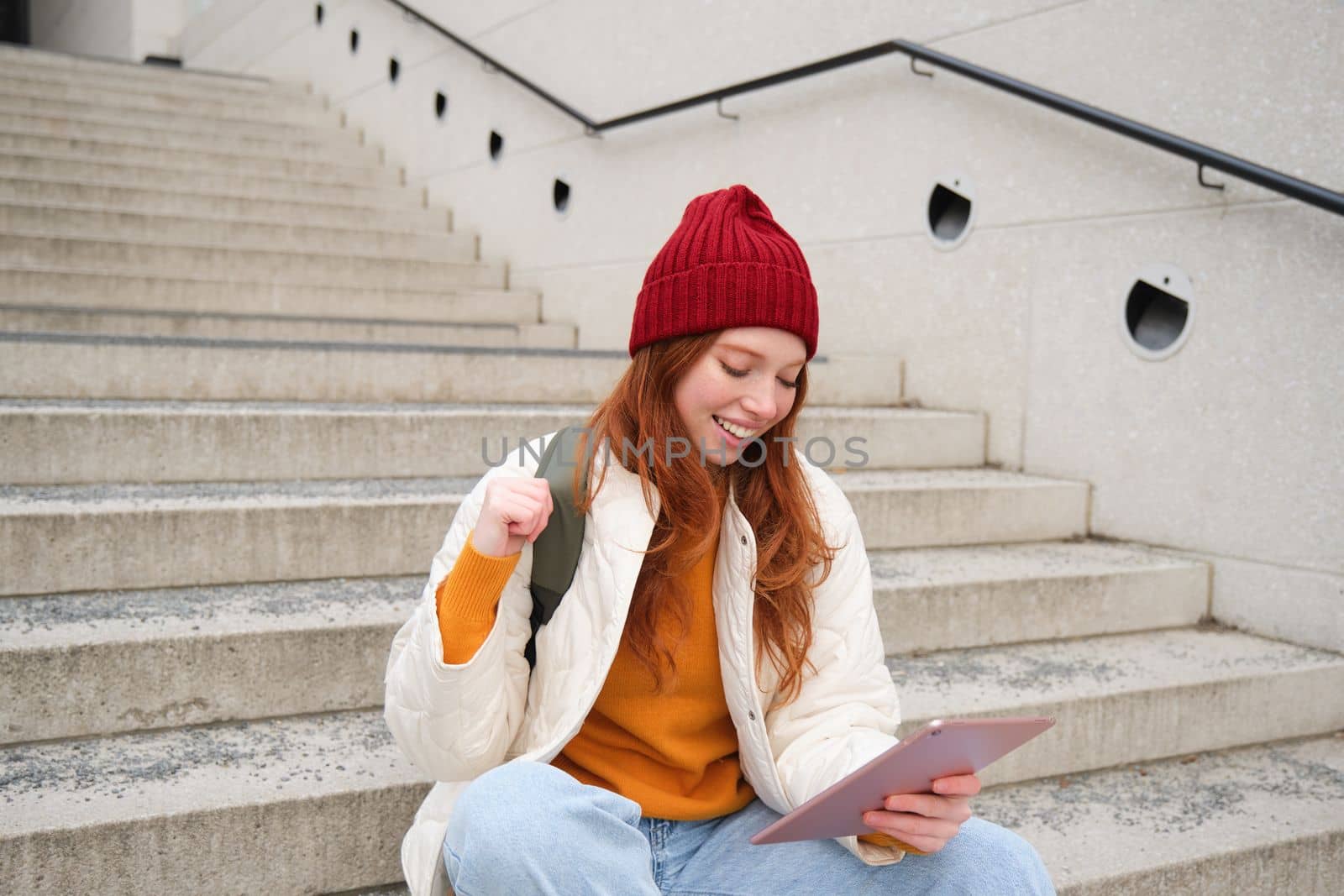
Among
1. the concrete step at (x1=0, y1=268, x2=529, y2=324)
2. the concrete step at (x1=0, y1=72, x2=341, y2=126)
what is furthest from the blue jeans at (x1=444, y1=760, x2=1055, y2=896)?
the concrete step at (x1=0, y1=72, x2=341, y2=126)

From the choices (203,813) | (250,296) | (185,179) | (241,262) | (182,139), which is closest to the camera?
(203,813)

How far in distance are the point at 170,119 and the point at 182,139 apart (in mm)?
530

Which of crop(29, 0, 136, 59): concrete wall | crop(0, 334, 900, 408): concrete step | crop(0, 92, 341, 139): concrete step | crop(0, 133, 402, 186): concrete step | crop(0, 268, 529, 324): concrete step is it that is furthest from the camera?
crop(29, 0, 136, 59): concrete wall

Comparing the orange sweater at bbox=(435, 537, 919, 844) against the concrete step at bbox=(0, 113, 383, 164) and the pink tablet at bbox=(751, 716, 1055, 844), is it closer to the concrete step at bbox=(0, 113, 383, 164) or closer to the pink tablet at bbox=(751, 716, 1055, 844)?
the pink tablet at bbox=(751, 716, 1055, 844)

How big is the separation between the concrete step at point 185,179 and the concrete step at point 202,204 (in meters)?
0.06

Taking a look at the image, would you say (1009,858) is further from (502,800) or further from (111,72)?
(111,72)

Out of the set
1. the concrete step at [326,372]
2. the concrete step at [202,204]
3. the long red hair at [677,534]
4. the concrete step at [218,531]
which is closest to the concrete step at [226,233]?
the concrete step at [202,204]

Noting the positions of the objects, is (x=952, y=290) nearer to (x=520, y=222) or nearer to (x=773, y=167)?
(x=773, y=167)

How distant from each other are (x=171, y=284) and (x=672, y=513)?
3.59 m

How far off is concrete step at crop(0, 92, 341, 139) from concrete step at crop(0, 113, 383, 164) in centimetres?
5

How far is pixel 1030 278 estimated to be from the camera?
11.7 ft

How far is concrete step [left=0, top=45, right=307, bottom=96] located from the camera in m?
7.03

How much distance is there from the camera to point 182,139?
245 inches

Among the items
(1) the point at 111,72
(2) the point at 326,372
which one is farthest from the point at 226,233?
(1) the point at 111,72
